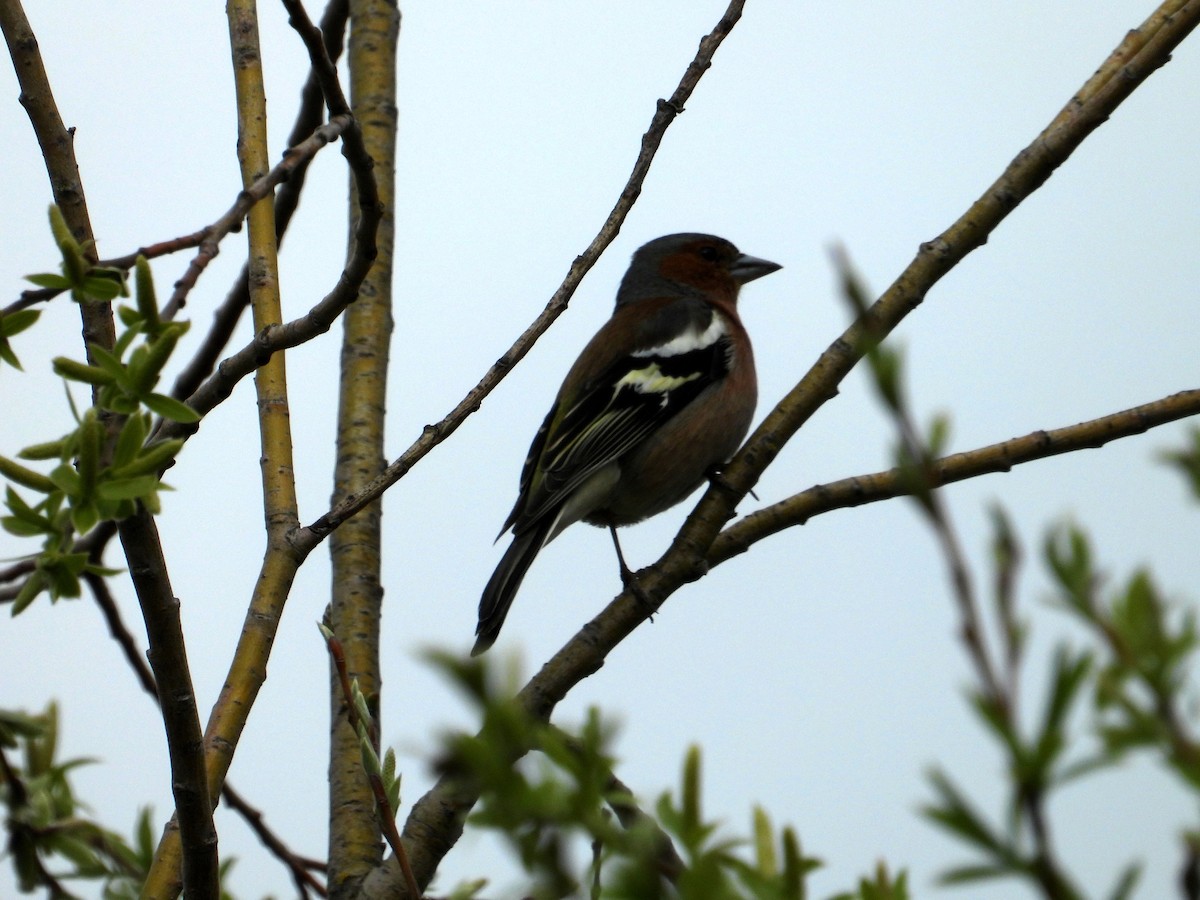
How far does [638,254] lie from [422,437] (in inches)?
201

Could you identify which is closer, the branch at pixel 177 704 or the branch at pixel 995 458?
the branch at pixel 177 704

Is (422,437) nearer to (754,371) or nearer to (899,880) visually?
(899,880)

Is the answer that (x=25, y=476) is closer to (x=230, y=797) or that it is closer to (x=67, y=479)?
(x=67, y=479)

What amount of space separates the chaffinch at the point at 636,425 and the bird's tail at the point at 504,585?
1 centimetres

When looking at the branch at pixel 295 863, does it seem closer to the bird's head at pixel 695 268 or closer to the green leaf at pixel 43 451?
the green leaf at pixel 43 451

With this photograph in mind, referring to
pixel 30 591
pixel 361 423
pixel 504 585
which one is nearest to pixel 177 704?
pixel 30 591

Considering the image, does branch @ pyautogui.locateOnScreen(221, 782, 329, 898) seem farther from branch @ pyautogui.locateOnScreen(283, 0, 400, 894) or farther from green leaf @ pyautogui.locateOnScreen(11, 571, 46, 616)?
green leaf @ pyautogui.locateOnScreen(11, 571, 46, 616)

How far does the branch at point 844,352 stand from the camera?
3.06m

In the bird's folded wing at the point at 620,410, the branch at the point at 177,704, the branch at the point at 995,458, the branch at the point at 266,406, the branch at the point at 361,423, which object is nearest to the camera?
the branch at the point at 177,704

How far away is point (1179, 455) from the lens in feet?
3.58

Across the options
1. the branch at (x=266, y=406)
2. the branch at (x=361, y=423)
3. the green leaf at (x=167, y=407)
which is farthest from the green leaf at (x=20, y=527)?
the branch at (x=361, y=423)

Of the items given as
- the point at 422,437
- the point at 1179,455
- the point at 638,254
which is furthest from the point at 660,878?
the point at 638,254

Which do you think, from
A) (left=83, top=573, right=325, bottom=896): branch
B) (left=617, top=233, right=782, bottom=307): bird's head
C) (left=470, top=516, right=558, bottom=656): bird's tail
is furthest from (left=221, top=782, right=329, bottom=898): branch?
(left=617, top=233, right=782, bottom=307): bird's head

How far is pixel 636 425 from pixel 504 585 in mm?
1148
